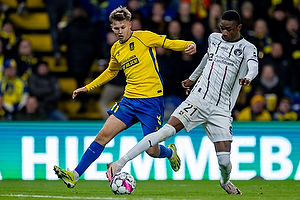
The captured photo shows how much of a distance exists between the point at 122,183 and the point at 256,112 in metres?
5.40

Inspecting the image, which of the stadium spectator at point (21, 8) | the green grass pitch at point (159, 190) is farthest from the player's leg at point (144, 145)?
the stadium spectator at point (21, 8)

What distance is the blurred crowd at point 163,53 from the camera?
12758 millimetres

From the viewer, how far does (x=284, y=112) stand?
40.9 feet

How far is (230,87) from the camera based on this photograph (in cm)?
783

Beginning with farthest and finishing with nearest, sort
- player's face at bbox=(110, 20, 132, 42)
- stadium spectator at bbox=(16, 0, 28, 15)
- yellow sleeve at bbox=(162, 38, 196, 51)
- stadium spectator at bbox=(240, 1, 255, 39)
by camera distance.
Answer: stadium spectator at bbox=(16, 0, 28, 15) < stadium spectator at bbox=(240, 1, 255, 39) < player's face at bbox=(110, 20, 132, 42) < yellow sleeve at bbox=(162, 38, 196, 51)

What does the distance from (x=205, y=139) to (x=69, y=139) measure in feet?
7.81

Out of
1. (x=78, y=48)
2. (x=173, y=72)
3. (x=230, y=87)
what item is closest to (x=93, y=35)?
(x=78, y=48)

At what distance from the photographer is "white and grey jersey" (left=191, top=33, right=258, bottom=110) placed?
25.3 ft

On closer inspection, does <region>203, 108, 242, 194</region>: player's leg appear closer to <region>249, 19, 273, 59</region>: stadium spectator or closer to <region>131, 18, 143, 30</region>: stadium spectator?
<region>131, 18, 143, 30</region>: stadium spectator

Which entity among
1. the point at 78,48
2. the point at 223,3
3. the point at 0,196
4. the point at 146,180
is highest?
the point at 223,3

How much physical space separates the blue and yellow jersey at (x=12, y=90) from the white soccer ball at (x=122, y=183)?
5888 mm

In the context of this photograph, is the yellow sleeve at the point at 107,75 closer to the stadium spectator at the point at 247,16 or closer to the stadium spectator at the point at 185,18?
the stadium spectator at the point at 185,18

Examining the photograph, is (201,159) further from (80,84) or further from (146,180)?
(80,84)

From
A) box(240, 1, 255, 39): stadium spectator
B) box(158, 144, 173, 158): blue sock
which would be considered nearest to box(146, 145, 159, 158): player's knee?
box(158, 144, 173, 158): blue sock
